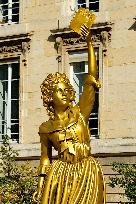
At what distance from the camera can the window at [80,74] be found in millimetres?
18781

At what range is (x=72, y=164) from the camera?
7539 millimetres

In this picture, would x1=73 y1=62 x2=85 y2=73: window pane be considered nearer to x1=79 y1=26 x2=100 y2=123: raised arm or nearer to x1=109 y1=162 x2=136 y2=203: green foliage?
x1=109 y1=162 x2=136 y2=203: green foliage

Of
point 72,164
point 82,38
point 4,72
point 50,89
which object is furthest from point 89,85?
point 4,72

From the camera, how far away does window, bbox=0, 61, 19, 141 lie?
19922 millimetres

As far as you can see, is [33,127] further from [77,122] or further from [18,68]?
[77,122]

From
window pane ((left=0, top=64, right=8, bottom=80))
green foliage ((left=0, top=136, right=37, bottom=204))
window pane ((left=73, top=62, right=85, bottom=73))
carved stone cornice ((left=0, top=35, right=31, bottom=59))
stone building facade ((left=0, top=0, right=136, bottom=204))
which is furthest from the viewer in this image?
window pane ((left=0, top=64, right=8, bottom=80))

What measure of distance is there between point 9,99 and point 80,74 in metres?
2.18

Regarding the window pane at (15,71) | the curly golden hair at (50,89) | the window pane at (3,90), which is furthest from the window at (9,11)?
the curly golden hair at (50,89)

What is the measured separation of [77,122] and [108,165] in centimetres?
1064

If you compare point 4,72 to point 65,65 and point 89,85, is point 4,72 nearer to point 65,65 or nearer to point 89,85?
point 65,65

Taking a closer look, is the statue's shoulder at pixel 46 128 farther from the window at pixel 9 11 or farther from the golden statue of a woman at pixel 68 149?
the window at pixel 9 11

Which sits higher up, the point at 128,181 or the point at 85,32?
the point at 128,181

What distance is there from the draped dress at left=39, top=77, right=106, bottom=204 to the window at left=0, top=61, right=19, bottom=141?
1219 cm

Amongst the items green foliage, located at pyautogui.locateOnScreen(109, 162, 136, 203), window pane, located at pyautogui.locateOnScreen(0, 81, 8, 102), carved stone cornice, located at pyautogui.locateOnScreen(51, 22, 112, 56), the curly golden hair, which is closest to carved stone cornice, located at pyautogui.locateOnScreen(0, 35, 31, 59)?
window pane, located at pyautogui.locateOnScreen(0, 81, 8, 102)
